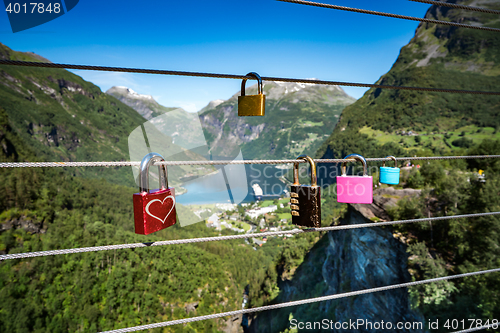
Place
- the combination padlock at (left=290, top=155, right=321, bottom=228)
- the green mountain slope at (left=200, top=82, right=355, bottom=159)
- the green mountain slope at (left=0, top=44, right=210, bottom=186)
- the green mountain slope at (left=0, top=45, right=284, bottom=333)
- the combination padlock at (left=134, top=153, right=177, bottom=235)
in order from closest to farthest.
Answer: the combination padlock at (left=134, top=153, right=177, bottom=235) → the combination padlock at (left=290, top=155, right=321, bottom=228) → the green mountain slope at (left=0, top=45, right=284, bottom=333) → the green mountain slope at (left=0, top=44, right=210, bottom=186) → the green mountain slope at (left=200, top=82, right=355, bottom=159)

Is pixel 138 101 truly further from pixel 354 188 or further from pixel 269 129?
pixel 354 188

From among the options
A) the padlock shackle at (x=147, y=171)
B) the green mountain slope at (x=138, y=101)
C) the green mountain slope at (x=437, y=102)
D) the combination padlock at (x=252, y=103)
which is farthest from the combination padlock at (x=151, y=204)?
the green mountain slope at (x=138, y=101)

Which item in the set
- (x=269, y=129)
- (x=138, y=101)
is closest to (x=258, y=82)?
(x=269, y=129)

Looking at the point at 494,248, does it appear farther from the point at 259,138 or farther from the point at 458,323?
the point at 259,138

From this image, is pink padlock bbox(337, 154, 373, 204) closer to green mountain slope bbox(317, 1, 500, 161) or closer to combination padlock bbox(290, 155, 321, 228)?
combination padlock bbox(290, 155, 321, 228)

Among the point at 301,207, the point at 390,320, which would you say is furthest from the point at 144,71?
the point at 390,320

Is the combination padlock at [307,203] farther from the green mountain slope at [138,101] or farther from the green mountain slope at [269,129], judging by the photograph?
the green mountain slope at [138,101]

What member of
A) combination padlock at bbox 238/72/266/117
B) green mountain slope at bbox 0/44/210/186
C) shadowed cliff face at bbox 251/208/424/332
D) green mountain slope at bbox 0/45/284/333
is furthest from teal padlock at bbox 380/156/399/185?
green mountain slope at bbox 0/44/210/186
